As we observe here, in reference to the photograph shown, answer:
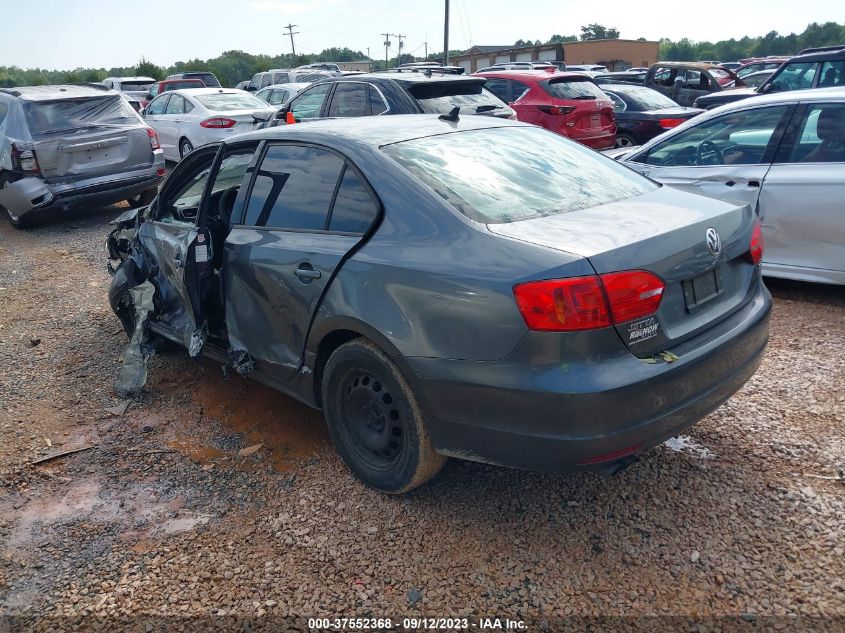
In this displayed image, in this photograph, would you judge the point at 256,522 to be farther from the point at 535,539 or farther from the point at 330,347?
the point at 535,539

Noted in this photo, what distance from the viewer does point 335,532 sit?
301 centimetres

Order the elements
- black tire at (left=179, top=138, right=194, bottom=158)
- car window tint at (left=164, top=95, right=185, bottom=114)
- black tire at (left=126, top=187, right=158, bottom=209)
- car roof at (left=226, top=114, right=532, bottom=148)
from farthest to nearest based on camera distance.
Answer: car window tint at (left=164, top=95, right=185, bottom=114), black tire at (left=179, top=138, right=194, bottom=158), black tire at (left=126, top=187, right=158, bottom=209), car roof at (left=226, top=114, right=532, bottom=148)

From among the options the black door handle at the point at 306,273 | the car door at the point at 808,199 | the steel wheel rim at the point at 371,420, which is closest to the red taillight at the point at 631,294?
the steel wheel rim at the point at 371,420

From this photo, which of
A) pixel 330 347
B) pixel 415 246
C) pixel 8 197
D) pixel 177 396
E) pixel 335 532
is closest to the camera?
pixel 415 246

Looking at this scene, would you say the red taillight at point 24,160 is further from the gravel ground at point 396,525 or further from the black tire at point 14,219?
the gravel ground at point 396,525

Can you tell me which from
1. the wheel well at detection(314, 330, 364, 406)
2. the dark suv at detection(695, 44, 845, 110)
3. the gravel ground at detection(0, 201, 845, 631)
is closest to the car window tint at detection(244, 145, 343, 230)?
the wheel well at detection(314, 330, 364, 406)

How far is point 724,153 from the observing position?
5.54 meters

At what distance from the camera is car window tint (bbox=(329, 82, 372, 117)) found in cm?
861

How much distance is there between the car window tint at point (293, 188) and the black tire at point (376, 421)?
0.73m

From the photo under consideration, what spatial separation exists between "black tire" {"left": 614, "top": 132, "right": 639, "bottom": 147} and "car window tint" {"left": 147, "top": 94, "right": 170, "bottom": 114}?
8557 millimetres

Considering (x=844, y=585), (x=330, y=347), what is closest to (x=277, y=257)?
(x=330, y=347)

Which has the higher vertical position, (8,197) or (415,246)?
(415,246)

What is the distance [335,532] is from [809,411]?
8.61 ft

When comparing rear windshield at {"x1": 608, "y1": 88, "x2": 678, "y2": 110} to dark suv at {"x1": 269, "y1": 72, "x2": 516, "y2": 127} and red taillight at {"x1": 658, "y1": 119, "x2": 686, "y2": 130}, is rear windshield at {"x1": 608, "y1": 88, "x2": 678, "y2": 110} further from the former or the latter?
dark suv at {"x1": 269, "y1": 72, "x2": 516, "y2": 127}
